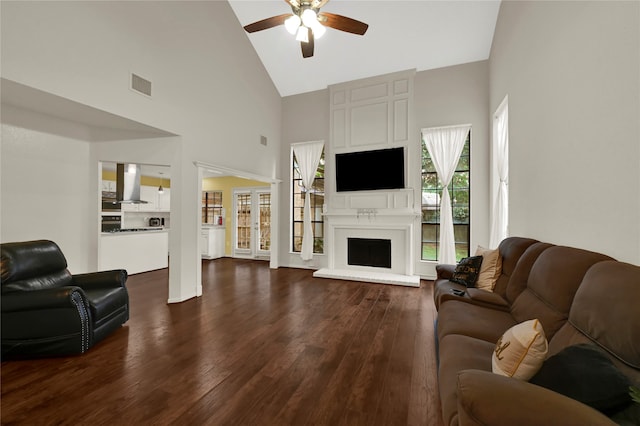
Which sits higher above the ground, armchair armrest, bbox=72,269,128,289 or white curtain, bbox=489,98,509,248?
white curtain, bbox=489,98,509,248

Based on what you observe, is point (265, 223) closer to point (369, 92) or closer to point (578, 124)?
point (369, 92)

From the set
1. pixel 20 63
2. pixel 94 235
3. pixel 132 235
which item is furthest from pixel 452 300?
pixel 132 235

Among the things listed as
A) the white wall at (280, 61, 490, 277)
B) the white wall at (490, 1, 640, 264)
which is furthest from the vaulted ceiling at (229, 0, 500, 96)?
the white wall at (490, 1, 640, 264)

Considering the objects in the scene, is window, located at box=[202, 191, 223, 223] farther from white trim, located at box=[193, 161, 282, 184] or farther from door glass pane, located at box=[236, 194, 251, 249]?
white trim, located at box=[193, 161, 282, 184]

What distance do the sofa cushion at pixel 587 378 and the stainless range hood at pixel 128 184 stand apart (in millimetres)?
7351

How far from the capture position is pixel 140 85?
328cm

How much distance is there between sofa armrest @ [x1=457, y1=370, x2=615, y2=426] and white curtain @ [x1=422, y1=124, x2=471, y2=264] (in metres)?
4.19

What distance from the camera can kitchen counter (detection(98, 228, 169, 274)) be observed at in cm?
496

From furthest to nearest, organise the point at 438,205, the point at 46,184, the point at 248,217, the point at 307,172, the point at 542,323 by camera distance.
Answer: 1. the point at 248,217
2. the point at 307,172
3. the point at 438,205
4. the point at 46,184
5. the point at 542,323

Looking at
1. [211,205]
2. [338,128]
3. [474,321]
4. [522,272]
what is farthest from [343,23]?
[211,205]

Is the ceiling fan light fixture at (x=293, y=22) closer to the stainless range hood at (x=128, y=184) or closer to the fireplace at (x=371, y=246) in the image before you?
the fireplace at (x=371, y=246)

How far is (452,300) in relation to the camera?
241cm

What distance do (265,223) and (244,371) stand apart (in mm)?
5752

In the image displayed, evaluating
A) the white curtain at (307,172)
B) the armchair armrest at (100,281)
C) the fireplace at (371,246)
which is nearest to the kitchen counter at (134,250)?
the armchair armrest at (100,281)
